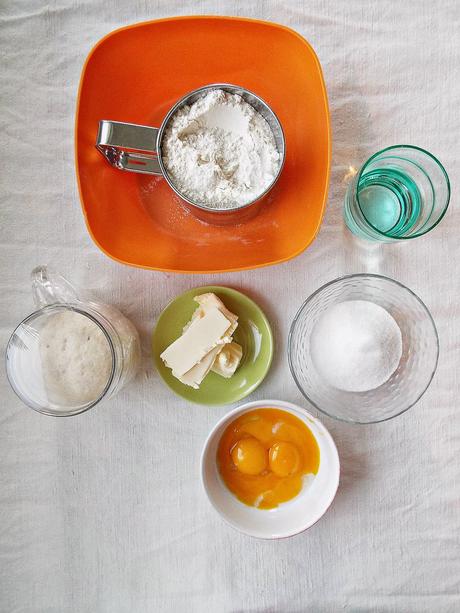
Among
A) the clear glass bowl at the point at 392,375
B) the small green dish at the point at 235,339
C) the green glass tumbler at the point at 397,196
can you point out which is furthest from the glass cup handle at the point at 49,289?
the green glass tumbler at the point at 397,196

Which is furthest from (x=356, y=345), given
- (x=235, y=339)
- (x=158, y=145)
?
(x=158, y=145)

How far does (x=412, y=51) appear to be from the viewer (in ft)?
2.81

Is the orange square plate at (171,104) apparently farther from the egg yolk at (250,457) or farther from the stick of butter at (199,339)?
the egg yolk at (250,457)

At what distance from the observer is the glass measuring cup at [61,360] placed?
765mm

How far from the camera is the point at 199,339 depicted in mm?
800

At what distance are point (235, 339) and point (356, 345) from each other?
7.8 inches

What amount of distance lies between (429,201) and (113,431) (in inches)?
25.2

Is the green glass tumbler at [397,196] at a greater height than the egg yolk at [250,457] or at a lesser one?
greater

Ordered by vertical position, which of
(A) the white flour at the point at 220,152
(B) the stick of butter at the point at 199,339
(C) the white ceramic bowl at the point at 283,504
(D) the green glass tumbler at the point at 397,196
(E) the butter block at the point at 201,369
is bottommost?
(C) the white ceramic bowl at the point at 283,504

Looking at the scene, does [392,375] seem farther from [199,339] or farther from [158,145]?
[158,145]

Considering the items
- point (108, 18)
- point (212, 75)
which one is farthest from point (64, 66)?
point (212, 75)

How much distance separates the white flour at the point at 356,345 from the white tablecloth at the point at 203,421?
6 cm

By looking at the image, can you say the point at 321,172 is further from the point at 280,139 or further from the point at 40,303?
the point at 40,303

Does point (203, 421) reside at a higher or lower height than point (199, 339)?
lower
